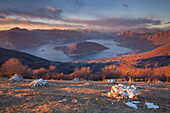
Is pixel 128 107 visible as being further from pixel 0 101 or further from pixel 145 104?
pixel 0 101

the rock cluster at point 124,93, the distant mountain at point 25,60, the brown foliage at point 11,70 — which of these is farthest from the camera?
the distant mountain at point 25,60

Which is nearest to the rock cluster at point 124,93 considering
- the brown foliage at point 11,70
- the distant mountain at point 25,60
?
the brown foliage at point 11,70

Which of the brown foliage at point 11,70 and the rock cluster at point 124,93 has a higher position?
the rock cluster at point 124,93

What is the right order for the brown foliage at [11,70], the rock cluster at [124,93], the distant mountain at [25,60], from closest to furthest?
the rock cluster at [124,93], the brown foliage at [11,70], the distant mountain at [25,60]

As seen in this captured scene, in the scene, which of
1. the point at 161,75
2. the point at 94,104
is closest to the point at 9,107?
the point at 94,104

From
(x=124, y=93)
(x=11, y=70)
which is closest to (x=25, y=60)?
(x=11, y=70)

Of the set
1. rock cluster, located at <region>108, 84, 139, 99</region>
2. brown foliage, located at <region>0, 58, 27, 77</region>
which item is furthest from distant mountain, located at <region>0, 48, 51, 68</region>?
rock cluster, located at <region>108, 84, 139, 99</region>

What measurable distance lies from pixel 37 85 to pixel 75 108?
817 centimetres

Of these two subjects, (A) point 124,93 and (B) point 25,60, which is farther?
(B) point 25,60

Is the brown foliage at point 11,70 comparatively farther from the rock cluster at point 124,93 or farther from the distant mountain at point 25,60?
the distant mountain at point 25,60

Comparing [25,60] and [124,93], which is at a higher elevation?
[124,93]

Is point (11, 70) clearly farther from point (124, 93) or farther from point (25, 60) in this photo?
point (25, 60)

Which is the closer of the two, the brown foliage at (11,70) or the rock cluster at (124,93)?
the rock cluster at (124,93)

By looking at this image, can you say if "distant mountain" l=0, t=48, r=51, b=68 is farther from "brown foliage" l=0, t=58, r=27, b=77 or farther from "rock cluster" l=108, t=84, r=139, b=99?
"rock cluster" l=108, t=84, r=139, b=99
